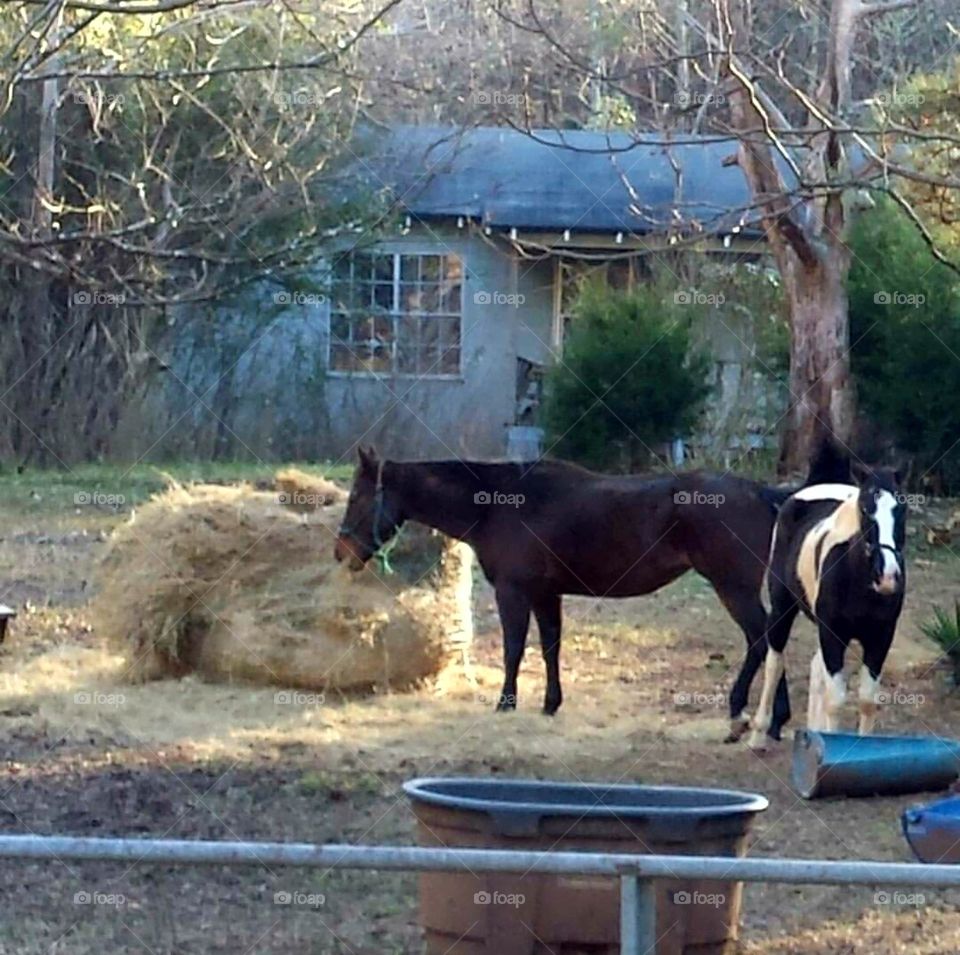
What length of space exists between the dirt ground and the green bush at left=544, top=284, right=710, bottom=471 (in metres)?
5.73

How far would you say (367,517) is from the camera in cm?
1053

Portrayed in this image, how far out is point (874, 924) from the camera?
6.29m

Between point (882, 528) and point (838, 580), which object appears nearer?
point (882, 528)

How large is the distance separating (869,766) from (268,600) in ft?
13.2

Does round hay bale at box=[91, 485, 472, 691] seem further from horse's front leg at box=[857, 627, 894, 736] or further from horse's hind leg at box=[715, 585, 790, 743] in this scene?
horse's front leg at box=[857, 627, 894, 736]

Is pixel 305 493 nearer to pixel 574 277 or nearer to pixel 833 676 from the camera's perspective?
pixel 833 676

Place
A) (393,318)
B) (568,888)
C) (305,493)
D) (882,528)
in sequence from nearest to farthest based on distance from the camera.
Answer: (568,888) < (882,528) < (305,493) < (393,318)

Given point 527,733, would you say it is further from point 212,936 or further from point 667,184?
point 667,184

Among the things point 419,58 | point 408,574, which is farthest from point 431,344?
point 408,574

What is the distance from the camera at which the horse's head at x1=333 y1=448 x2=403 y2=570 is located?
10.5m

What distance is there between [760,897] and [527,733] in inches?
131

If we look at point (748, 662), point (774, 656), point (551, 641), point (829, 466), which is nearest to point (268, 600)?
point (551, 641)

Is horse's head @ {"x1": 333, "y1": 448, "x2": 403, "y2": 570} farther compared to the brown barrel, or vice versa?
horse's head @ {"x1": 333, "y1": 448, "x2": 403, "y2": 570}

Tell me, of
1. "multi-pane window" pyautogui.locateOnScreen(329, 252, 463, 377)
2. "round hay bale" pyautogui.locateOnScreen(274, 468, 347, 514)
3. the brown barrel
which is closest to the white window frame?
"multi-pane window" pyautogui.locateOnScreen(329, 252, 463, 377)
